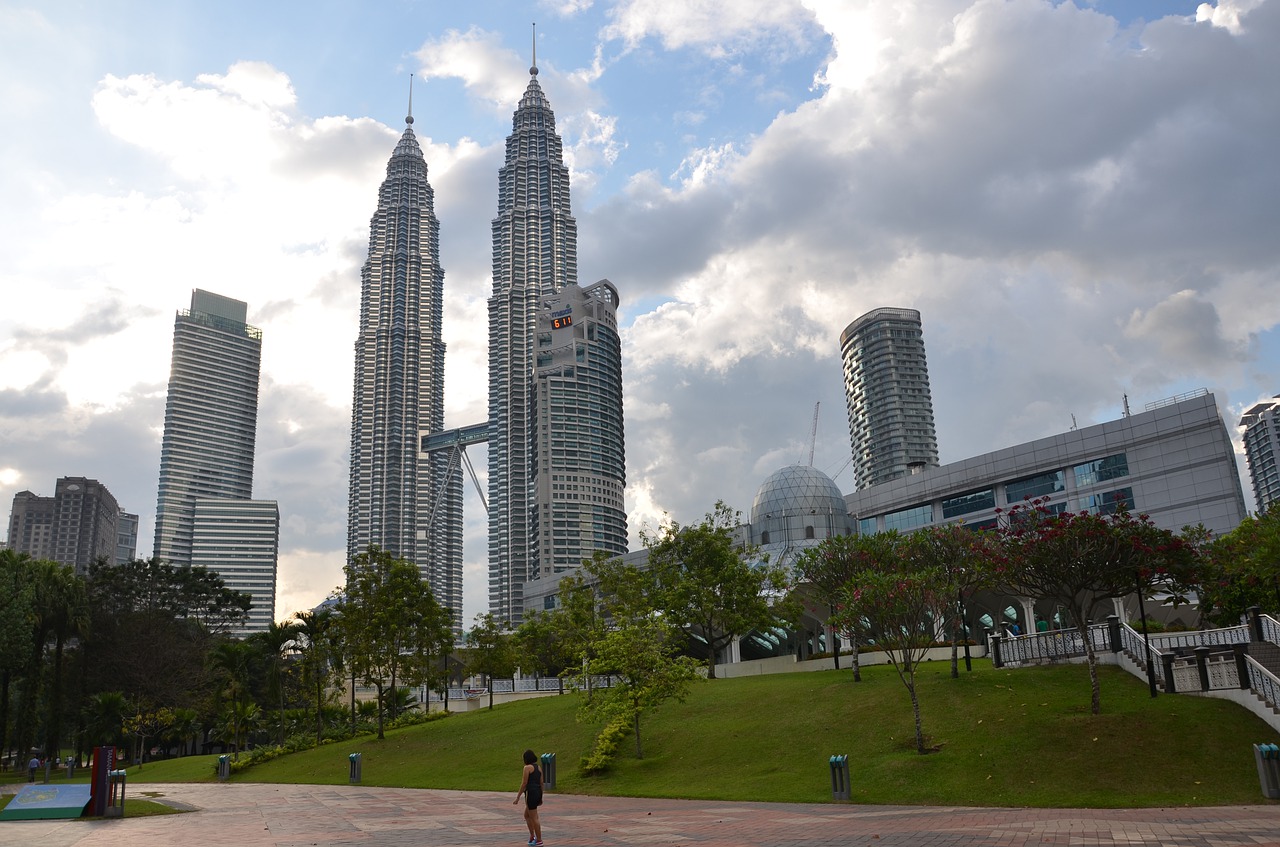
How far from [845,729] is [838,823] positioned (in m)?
12.9

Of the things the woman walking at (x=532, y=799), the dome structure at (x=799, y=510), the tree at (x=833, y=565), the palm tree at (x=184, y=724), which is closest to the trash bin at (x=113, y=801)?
the woman walking at (x=532, y=799)

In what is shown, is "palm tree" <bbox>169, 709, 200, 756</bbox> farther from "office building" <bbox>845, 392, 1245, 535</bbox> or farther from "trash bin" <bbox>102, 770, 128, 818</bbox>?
"office building" <bbox>845, 392, 1245, 535</bbox>

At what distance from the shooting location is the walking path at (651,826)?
1669cm

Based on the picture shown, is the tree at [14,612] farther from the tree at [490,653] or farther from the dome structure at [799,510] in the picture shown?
the dome structure at [799,510]

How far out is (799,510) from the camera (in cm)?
11781

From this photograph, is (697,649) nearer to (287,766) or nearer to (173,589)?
(287,766)

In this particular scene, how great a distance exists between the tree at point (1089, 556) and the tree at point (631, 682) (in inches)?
525

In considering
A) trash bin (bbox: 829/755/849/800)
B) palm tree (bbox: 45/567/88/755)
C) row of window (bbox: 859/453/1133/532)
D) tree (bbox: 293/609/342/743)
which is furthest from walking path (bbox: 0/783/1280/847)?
row of window (bbox: 859/453/1133/532)

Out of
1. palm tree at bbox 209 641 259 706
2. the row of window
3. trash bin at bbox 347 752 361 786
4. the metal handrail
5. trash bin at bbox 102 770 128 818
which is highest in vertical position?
the row of window

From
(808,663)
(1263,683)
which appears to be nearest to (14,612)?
(808,663)

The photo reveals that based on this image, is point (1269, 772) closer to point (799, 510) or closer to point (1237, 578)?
point (1237, 578)

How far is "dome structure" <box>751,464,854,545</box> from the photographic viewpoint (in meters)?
117

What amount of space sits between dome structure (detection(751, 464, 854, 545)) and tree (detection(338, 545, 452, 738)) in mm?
66485

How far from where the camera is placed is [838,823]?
20047 mm
